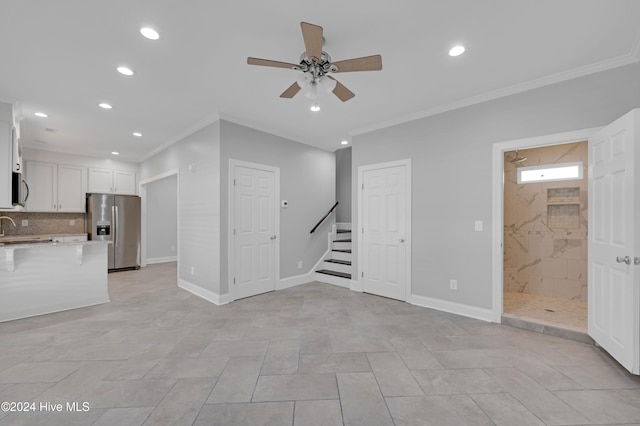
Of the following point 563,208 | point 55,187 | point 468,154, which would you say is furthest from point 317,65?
point 55,187

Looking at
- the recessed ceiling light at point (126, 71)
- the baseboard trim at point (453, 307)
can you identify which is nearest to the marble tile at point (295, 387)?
the baseboard trim at point (453, 307)

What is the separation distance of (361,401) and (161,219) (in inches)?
294

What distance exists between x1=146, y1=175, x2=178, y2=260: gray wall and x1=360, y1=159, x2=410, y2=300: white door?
219 inches

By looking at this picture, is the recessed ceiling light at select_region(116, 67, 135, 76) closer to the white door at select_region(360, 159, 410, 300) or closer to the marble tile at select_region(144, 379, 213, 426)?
the marble tile at select_region(144, 379, 213, 426)

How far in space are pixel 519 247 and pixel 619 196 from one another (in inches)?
92.9

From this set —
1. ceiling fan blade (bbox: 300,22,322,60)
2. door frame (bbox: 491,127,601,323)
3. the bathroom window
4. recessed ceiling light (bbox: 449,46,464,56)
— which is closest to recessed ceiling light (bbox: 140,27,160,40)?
ceiling fan blade (bbox: 300,22,322,60)

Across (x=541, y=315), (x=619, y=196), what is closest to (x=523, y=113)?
(x=619, y=196)

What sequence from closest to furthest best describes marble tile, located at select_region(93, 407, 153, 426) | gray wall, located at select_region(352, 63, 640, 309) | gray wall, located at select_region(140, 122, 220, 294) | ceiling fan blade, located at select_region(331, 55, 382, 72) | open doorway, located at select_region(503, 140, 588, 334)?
marble tile, located at select_region(93, 407, 153, 426) → ceiling fan blade, located at select_region(331, 55, 382, 72) → gray wall, located at select_region(352, 63, 640, 309) → open doorway, located at select_region(503, 140, 588, 334) → gray wall, located at select_region(140, 122, 220, 294)

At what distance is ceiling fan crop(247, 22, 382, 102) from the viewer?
1.87 metres

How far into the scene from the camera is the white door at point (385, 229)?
3.99 meters

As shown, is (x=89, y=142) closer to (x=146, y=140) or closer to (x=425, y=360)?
(x=146, y=140)

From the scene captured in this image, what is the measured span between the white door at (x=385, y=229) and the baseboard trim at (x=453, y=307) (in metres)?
0.20

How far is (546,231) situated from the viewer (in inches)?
163

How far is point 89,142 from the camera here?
5.26 m
